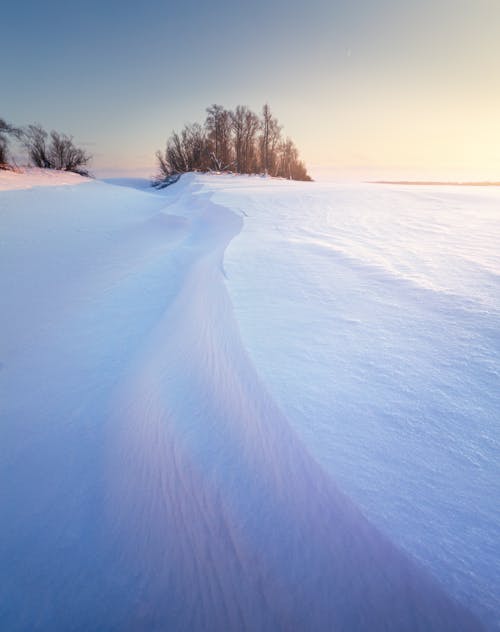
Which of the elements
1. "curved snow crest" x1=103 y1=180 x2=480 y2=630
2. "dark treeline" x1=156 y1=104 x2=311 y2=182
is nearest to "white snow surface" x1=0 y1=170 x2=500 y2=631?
"curved snow crest" x1=103 y1=180 x2=480 y2=630

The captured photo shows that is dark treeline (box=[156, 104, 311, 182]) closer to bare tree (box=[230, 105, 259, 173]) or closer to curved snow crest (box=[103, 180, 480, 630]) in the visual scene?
bare tree (box=[230, 105, 259, 173])

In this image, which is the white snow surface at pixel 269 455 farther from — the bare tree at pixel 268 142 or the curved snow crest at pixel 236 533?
the bare tree at pixel 268 142

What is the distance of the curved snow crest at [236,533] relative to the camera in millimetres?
678

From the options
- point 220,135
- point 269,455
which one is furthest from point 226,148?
point 269,455

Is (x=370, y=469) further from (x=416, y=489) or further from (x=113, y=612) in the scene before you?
(x=113, y=612)

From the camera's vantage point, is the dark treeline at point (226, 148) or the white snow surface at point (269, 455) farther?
the dark treeline at point (226, 148)

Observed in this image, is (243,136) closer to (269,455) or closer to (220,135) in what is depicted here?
(220,135)

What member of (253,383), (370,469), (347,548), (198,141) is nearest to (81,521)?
(253,383)

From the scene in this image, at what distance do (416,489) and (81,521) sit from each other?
1121mm

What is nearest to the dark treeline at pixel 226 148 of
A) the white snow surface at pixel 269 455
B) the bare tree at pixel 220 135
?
the bare tree at pixel 220 135

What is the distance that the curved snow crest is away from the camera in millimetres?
678

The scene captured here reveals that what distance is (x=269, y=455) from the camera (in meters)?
0.99

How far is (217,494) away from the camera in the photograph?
0.95 m

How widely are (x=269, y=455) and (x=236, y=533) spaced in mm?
238
